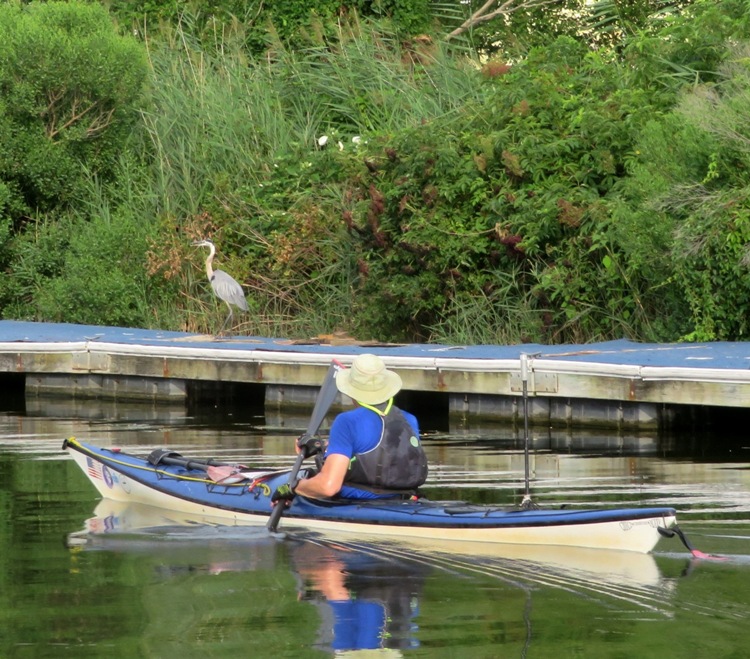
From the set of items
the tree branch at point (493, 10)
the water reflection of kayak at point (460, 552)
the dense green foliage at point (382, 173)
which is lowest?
the water reflection of kayak at point (460, 552)

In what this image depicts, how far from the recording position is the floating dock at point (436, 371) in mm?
14203

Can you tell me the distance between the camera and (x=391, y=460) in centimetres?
976

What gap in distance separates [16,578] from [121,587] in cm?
69

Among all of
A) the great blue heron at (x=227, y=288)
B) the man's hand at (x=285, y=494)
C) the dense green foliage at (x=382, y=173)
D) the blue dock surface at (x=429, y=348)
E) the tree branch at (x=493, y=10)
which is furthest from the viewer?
the tree branch at (x=493, y=10)

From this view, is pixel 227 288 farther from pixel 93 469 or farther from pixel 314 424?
pixel 314 424

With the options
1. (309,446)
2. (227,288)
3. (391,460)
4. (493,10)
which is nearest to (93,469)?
(309,446)

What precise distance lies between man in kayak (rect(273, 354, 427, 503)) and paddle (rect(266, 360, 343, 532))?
0.39 metres

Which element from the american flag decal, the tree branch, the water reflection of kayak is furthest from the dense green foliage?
the water reflection of kayak

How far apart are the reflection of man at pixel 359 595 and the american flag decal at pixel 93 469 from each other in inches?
106

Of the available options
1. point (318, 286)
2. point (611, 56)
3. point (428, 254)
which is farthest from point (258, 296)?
point (611, 56)

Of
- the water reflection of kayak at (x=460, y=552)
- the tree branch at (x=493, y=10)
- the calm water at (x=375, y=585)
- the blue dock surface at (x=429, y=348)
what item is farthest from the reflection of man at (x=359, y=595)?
the tree branch at (x=493, y=10)

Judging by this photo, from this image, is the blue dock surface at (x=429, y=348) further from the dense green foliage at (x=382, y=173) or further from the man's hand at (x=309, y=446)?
the man's hand at (x=309, y=446)

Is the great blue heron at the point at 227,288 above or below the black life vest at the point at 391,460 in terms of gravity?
above

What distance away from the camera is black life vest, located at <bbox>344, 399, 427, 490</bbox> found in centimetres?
966
